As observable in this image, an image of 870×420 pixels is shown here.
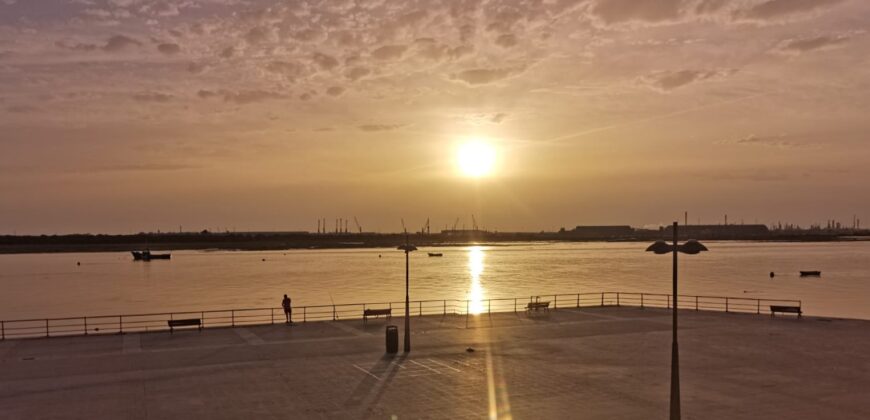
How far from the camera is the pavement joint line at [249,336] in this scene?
33750mm

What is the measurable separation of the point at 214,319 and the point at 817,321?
48519mm

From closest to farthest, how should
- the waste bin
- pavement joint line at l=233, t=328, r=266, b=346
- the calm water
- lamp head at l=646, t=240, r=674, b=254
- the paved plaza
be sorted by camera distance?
lamp head at l=646, t=240, r=674, b=254 < the paved plaza < the waste bin < pavement joint line at l=233, t=328, r=266, b=346 < the calm water

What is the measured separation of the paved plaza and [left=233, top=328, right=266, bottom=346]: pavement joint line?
101 mm

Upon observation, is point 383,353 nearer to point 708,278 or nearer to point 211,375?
point 211,375

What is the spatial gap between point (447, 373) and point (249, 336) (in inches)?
553

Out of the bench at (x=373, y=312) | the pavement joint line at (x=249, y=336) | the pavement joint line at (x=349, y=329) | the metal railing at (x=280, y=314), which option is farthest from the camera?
the metal railing at (x=280, y=314)

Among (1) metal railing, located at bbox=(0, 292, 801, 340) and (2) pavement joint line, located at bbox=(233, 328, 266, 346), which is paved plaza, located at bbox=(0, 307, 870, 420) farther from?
(1) metal railing, located at bbox=(0, 292, 801, 340)

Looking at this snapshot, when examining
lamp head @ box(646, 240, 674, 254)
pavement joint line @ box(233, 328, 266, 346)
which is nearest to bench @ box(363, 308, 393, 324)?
pavement joint line @ box(233, 328, 266, 346)

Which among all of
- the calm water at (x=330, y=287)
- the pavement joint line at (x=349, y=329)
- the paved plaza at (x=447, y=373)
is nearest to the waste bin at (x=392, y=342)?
the paved plaza at (x=447, y=373)

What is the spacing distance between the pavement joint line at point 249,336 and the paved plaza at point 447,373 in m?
0.10

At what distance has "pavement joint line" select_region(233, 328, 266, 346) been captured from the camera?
111 ft

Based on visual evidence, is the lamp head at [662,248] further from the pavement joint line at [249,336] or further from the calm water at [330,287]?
the calm water at [330,287]

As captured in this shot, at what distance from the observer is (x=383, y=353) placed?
3056cm

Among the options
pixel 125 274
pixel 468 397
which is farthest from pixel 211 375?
pixel 125 274
